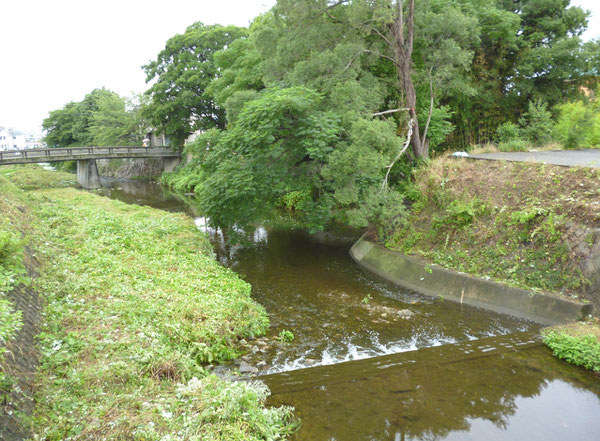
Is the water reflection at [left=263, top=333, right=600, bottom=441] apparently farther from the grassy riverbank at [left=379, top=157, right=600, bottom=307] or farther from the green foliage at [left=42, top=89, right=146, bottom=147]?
the green foliage at [left=42, top=89, right=146, bottom=147]

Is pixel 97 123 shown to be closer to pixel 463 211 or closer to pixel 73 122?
pixel 73 122

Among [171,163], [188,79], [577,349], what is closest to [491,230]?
[577,349]

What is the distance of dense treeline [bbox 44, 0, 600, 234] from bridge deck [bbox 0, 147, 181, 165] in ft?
67.0

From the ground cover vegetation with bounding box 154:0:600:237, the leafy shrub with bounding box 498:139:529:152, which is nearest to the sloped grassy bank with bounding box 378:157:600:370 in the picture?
the ground cover vegetation with bounding box 154:0:600:237

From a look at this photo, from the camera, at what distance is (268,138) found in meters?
11.8

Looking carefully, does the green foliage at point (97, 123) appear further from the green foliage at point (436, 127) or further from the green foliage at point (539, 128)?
the green foliage at point (539, 128)

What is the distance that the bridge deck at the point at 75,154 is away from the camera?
31344mm

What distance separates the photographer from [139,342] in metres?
6.38

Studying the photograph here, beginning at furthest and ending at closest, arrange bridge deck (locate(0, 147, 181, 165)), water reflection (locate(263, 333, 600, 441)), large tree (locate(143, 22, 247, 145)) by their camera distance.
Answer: large tree (locate(143, 22, 247, 145)), bridge deck (locate(0, 147, 181, 165)), water reflection (locate(263, 333, 600, 441))

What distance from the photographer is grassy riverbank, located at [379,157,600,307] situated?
359 inches

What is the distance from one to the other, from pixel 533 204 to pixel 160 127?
36.6 meters

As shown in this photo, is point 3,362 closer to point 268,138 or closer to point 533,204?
point 268,138

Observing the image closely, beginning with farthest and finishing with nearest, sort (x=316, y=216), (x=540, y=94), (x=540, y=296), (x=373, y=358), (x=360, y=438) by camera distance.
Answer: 1. (x=540, y=94)
2. (x=316, y=216)
3. (x=540, y=296)
4. (x=373, y=358)
5. (x=360, y=438)

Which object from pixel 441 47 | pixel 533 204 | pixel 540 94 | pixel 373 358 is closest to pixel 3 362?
pixel 373 358
